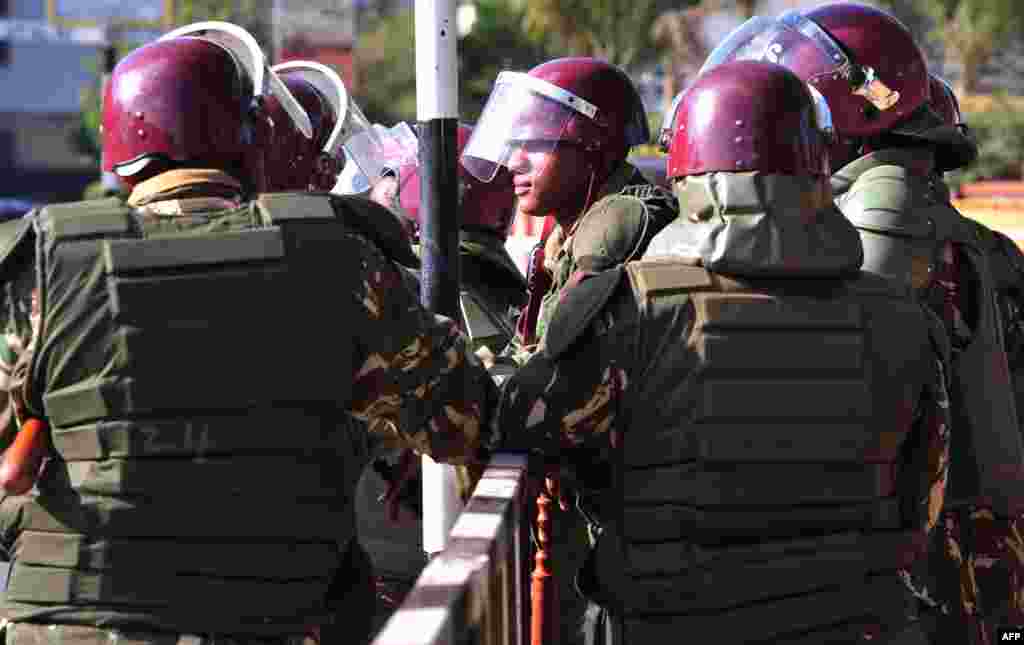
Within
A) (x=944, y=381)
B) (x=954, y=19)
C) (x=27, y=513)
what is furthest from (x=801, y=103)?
(x=954, y=19)

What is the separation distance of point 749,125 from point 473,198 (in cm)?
199

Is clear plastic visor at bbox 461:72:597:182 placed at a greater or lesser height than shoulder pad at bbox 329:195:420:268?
greater

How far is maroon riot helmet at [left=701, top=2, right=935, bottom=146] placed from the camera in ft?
13.7

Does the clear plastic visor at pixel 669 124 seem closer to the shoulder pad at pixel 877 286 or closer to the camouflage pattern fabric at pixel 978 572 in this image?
the shoulder pad at pixel 877 286

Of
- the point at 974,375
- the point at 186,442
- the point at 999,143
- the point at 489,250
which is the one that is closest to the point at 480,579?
the point at 186,442

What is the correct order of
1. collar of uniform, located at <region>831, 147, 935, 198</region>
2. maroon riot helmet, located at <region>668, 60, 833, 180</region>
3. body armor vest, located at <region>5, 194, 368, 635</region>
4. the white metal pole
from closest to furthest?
body armor vest, located at <region>5, 194, 368, 635</region>
maroon riot helmet, located at <region>668, 60, 833, 180</region>
the white metal pole
collar of uniform, located at <region>831, 147, 935, 198</region>

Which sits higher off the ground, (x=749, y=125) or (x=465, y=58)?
(x=749, y=125)

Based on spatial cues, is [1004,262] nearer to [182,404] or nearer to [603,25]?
[182,404]

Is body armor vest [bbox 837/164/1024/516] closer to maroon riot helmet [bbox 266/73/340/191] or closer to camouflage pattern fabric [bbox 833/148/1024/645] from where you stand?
camouflage pattern fabric [bbox 833/148/1024/645]

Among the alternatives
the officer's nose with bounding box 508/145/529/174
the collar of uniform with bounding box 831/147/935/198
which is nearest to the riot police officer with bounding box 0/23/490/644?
the officer's nose with bounding box 508/145/529/174

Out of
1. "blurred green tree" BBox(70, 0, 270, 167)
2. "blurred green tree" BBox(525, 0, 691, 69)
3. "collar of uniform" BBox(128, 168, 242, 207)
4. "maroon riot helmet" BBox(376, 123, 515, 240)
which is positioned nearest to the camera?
"collar of uniform" BBox(128, 168, 242, 207)

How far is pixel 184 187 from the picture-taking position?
2.99 meters

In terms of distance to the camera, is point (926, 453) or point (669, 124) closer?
point (926, 453)

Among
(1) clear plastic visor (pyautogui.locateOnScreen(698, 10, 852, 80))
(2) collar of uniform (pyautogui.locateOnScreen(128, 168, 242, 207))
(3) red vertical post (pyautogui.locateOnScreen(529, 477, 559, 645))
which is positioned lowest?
(3) red vertical post (pyautogui.locateOnScreen(529, 477, 559, 645))
